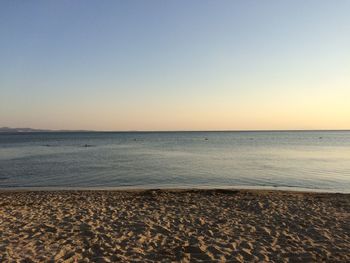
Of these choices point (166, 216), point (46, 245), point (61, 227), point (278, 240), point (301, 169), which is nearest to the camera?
point (46, 245)

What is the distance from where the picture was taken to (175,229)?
9.57 m

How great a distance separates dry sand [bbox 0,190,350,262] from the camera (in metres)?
7.65

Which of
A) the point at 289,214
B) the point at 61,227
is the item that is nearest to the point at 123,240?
the point at 61,227

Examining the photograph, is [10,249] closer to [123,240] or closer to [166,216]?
[123,240]

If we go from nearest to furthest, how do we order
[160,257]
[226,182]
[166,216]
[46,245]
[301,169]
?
[160,257]
[46,245]
[166,216]
[226,182]
[301,169]

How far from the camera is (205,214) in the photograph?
1139 centimetres

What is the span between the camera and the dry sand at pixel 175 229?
7.65 m

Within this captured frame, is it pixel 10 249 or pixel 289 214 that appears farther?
pixel 289 214

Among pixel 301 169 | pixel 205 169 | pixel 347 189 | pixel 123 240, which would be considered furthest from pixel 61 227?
pixel 301 169

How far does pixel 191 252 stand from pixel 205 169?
21501 millimetres

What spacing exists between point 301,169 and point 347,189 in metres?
9.25

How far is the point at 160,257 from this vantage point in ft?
24.6

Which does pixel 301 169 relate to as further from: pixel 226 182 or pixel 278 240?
pixel 278 240

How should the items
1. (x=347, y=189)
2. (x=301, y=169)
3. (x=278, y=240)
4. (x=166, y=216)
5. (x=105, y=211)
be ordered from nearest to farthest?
(x=278, y=240), (x=166, y=216), (x=105, y=211), (x=347, y=189), (x=301, y=169)
